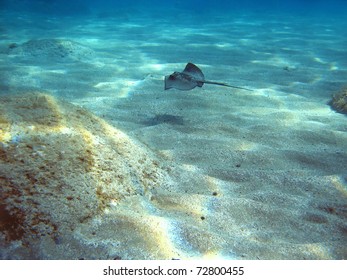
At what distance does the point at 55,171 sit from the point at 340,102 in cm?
598

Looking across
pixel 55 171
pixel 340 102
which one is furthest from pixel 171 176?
pixel 340 102

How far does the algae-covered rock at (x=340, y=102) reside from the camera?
597 cm

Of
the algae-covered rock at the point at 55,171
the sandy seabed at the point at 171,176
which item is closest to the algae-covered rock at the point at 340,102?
the sandy seabed at the point at 171,176

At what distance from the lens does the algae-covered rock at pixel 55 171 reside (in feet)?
6.83

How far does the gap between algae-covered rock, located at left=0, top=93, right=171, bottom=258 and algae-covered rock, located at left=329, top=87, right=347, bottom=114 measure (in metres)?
4.73

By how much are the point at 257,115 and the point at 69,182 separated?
164 inches

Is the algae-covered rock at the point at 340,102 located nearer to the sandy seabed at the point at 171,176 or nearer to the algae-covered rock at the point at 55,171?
the sandy seabed at the point at 171,176

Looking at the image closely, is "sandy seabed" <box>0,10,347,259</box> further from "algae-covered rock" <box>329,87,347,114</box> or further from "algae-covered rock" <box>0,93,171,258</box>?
"algae-covered rock" <box>329,87,347,114</box>

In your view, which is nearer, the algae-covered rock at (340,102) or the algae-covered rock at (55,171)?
the algae-covered rock at (55,171)

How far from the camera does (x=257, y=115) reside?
5574 mm

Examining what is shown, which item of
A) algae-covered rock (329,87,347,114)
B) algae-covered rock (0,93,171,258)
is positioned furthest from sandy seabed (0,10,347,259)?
algae-covered rock (329,87,347,114)

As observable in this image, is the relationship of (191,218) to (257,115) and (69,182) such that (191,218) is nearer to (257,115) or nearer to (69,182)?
(69,182)

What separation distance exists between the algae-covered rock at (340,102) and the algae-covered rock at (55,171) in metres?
4.73

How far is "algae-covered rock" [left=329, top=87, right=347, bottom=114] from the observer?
5.97 meters
